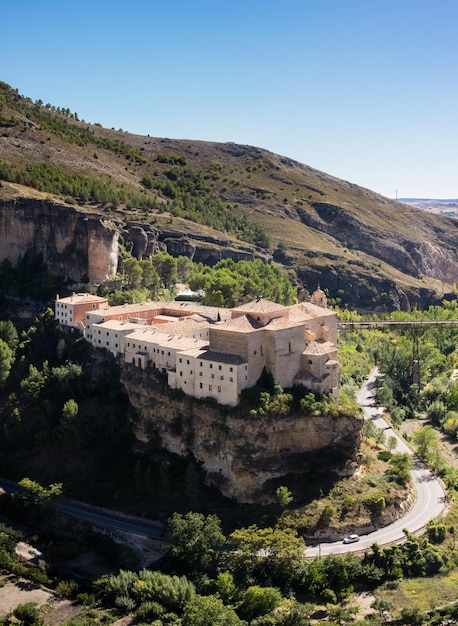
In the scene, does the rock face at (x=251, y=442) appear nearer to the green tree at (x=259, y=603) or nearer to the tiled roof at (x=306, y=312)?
the green tree at (x=259, y=603)

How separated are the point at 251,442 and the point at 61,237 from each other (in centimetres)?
4166

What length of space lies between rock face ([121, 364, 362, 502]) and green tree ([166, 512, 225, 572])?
550 cm

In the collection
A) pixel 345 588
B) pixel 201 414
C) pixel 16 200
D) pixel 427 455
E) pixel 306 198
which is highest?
pixel 306 198

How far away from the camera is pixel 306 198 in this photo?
17500cm

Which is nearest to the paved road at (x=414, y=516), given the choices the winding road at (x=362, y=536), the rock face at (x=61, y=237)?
the winding road at (x=362, y=536)

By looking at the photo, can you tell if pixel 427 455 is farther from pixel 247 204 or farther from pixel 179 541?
pixel 247 204

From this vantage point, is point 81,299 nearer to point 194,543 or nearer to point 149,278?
point 149,278

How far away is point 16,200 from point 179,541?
53.2 meters

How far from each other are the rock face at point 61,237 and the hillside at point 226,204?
278cm

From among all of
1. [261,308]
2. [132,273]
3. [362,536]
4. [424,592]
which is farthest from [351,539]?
[132,273]

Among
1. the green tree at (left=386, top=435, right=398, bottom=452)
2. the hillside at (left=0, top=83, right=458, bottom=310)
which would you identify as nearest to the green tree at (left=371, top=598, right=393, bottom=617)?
the green tree at (left=386, top=435, right=398, bottom=452)

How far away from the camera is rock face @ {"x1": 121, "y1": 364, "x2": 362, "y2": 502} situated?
167 feet

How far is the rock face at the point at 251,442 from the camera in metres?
50.9

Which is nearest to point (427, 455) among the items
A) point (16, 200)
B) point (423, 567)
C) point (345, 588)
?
point (423, 567)
